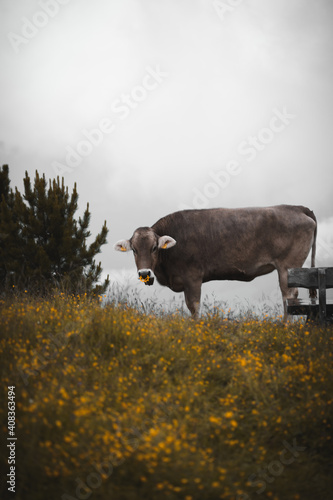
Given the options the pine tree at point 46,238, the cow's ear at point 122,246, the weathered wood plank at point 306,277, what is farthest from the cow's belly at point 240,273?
the pine tree at point 46,238

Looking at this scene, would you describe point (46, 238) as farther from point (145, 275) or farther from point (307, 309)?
point (307, 309)

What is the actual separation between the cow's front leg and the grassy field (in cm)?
290

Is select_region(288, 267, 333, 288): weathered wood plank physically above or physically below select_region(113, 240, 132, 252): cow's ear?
below

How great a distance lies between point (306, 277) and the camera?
27.2 ft

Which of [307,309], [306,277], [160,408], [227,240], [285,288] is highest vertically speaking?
[227,240]

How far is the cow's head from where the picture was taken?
30.7 ft

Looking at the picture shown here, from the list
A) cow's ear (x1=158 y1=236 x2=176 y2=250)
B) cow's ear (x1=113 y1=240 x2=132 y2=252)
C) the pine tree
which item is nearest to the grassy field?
cow's ear (x1=158 y1=236 x2=176 y2=250)

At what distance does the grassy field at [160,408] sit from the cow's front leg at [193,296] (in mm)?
2905

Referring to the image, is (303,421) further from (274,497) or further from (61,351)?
(61,351)

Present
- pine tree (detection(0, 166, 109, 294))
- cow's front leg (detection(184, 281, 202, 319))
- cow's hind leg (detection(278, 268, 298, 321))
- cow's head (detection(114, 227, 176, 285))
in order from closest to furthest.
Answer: cow's head (detection(114, 227, 176, 285))
cow's front leg (detection(184, 281, 202, 319))
cow's hind leg (detection(278, 268, 298, 321))
pine tree (detection(0, 166, 109, 294))

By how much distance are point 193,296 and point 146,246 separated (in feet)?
5.70

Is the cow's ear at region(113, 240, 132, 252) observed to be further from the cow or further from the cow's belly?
the cow's belly

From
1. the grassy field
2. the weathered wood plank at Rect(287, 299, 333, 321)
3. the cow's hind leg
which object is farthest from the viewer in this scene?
the cow's hind leg

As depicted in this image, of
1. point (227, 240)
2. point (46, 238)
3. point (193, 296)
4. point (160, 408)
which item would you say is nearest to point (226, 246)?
point (227, 240)
